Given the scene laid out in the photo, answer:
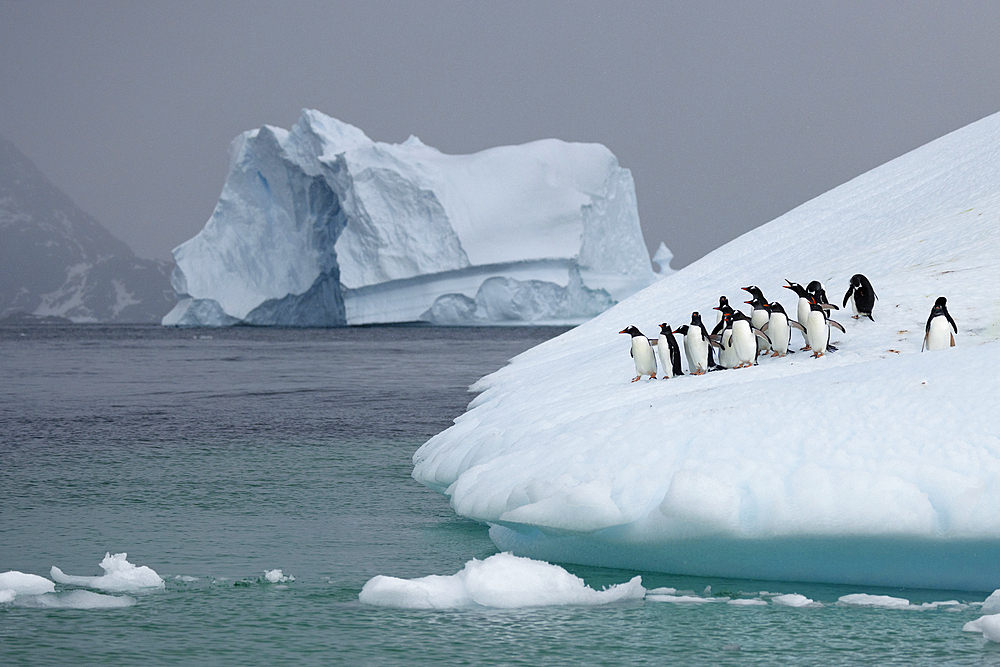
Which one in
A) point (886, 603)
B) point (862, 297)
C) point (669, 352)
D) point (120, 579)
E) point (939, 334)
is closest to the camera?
point (886, 603)

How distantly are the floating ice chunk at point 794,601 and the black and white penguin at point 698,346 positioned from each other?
3.76m

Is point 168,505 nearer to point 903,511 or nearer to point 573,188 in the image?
point 903,511

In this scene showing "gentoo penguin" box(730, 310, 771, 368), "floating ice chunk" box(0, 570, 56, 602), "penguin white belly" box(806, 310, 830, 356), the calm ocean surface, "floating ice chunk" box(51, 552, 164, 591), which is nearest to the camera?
the calm ocean surface

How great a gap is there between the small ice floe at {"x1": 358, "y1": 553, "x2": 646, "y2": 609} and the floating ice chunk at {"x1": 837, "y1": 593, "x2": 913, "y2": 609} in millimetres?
919

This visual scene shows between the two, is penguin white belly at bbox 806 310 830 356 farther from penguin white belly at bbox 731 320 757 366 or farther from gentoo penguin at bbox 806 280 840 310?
gentoo penguin at bbox 806 280 840 310

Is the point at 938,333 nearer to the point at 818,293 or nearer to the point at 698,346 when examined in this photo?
the point at 818,293

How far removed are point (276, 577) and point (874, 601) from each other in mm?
2927

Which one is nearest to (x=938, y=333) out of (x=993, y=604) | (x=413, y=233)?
(x=993, y=604)

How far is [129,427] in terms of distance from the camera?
12.7 m

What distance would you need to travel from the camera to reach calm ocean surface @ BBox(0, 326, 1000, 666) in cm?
409

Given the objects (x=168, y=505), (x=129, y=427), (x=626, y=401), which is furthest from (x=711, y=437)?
(x=129, y=427)

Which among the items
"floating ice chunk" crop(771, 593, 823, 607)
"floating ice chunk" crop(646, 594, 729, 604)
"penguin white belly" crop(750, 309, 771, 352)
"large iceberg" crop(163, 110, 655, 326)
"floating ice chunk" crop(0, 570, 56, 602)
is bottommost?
"floating ice chunk" crop(0, 570, 56, 602)

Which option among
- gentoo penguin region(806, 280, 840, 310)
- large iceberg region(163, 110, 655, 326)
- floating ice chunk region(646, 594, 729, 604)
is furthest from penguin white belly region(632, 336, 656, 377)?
large iceberg region(163, 110, 655, 326)

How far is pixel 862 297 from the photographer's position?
27.2 ft
